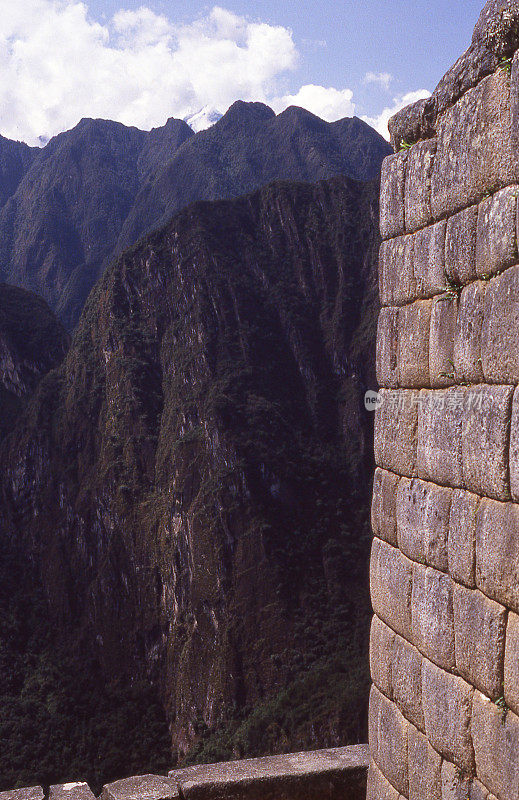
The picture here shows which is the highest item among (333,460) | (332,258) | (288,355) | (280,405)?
(332,258)

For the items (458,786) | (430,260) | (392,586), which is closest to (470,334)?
(430,260)

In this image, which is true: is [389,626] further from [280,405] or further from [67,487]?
[67,487]

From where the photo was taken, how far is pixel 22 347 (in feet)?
239

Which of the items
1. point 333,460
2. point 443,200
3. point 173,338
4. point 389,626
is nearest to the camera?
point 443,200

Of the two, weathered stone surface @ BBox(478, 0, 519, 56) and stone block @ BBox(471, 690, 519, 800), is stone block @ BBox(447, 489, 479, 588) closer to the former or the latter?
stone block @ BBox(471, 690, 519, 800)

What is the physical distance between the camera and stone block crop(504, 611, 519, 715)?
112 inches

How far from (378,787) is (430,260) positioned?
110 inches

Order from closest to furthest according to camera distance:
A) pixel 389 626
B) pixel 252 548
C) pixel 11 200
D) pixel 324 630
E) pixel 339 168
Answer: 1. pixel 389 626
2. pixel 324 630
3. pixel 252 548
4. pixel 339 168
5. pixel 11 200

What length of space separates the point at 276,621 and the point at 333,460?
47.5 ft

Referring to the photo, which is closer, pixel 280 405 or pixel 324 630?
pixel 324 630

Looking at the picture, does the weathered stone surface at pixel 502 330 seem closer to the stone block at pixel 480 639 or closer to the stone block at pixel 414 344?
the stone block at pixel 414 344

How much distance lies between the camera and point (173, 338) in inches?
2522

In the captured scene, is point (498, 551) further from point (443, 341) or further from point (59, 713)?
point (59, 713)

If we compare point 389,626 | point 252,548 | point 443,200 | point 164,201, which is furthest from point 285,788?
point 164,201
